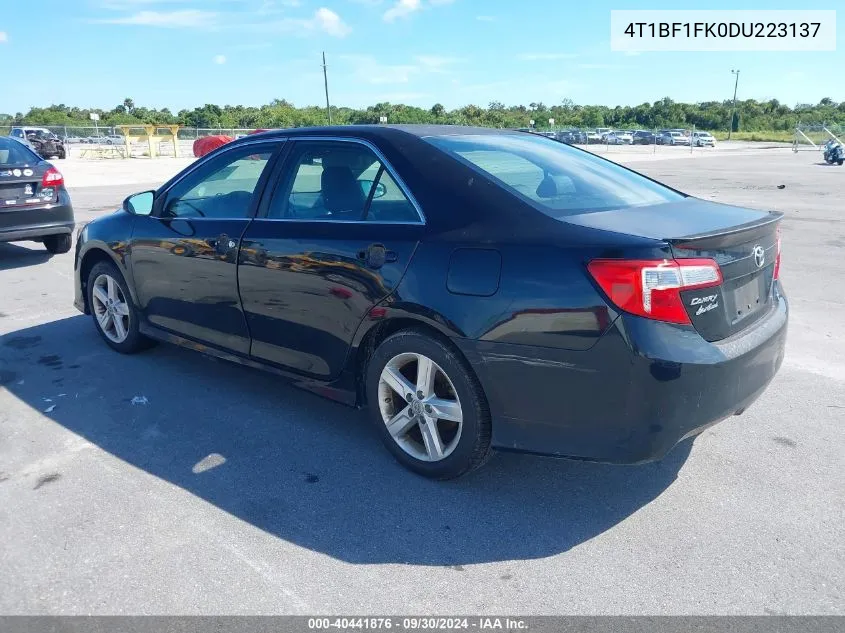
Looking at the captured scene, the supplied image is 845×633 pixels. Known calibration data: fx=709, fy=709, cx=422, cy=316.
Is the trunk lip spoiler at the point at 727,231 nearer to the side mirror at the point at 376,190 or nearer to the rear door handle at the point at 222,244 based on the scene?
the side mirror at the point at 376,190

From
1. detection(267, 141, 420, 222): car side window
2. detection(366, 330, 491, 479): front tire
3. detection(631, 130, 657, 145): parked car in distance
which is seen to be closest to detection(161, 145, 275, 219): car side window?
detection(267, 141, 420, 222): car side window

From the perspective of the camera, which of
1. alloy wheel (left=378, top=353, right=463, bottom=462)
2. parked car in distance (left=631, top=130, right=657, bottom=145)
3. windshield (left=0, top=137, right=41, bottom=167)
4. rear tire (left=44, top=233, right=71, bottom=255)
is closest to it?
alloy wheel (left=378, top=353, right=463, bottom=462)

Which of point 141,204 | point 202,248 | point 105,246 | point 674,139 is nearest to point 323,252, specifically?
point 202,248

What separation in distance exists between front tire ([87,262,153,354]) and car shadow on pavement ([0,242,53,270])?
4148mm

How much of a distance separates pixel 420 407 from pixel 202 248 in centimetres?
185

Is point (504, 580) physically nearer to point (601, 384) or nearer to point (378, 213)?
point (601, 384)

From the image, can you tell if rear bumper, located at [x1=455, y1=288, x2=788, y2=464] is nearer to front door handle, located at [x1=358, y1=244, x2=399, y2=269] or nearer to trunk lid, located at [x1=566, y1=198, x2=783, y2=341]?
trunk lid, located at [x1=566, y1=198, x2=783, y2=341]

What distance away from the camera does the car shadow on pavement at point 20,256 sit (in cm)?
902

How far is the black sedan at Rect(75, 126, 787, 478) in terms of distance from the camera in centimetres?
277

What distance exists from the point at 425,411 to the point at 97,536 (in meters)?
1.51

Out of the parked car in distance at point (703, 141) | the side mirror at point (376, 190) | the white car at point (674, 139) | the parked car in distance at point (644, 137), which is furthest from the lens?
the parked car in distance at point (644, 137)

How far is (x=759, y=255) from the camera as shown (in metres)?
3.21

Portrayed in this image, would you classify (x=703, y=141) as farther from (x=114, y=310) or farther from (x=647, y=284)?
(x=647, y=284)

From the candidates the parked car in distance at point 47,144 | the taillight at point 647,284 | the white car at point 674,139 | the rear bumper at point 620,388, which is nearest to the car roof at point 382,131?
the rear bumper at point 620,388
